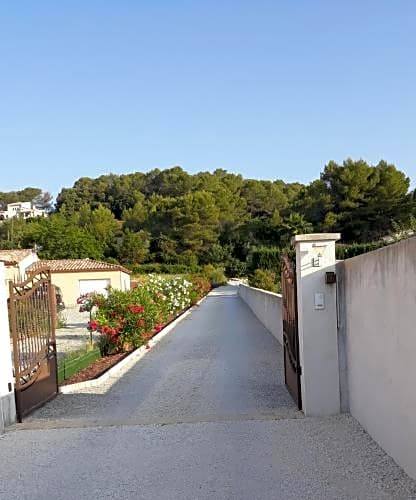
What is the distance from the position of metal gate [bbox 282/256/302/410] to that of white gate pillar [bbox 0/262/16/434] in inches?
134

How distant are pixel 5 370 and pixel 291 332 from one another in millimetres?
3527

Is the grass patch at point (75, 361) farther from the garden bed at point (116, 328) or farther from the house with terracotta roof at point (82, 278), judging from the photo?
the house with terracotta roof at point (82, 278)

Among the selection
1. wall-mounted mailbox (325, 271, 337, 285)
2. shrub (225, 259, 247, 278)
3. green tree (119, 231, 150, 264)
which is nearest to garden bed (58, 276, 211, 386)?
wall-mounted mailbox (325, 271, 337, 285)

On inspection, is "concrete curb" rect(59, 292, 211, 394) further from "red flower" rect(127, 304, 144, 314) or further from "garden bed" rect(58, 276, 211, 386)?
"red flower" rect(127, 304, 144, 314)

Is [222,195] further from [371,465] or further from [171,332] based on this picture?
[371,465]

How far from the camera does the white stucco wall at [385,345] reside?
4184 millimetres

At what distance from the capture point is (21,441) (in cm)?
609

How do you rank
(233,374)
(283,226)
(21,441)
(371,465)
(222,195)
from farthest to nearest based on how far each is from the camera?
(222,195) → (283,226) → (233,374) → (21,441) → (371,465)

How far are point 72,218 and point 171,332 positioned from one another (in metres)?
60.6

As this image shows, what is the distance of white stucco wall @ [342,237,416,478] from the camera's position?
13.7 feet

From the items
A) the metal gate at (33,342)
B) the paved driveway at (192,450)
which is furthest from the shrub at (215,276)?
the metal gate at (33,342)

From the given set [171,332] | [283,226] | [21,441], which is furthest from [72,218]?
[21,441]

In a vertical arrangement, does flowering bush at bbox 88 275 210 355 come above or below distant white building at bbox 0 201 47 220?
below

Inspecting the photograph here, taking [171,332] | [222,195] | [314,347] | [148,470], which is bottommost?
[171,332]
